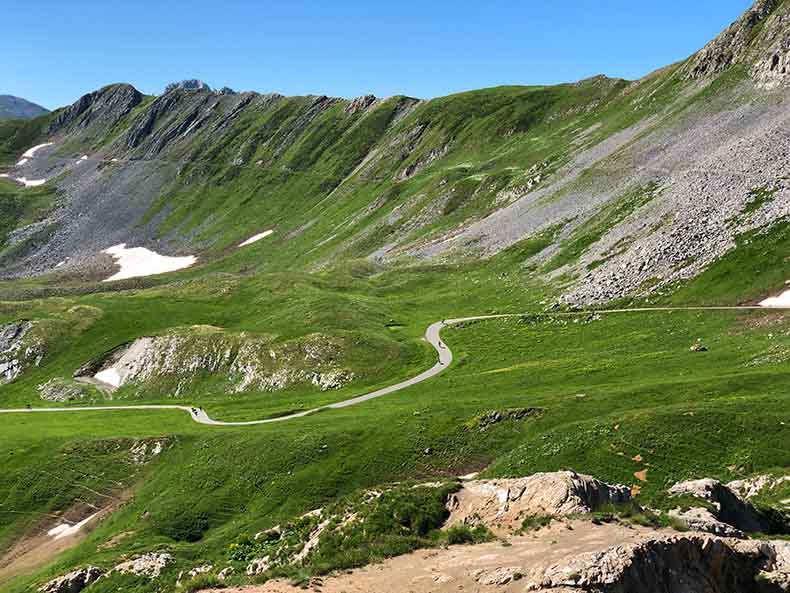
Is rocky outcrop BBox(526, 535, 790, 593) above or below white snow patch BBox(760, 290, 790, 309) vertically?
above

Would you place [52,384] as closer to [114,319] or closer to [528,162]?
[114,319]

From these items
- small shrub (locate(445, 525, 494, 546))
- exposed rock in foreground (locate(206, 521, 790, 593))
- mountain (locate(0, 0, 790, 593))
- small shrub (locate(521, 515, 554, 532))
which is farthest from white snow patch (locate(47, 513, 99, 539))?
small shrub (locate(521, 515, 554, 532))

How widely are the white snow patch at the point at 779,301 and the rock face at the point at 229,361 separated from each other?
5223cm

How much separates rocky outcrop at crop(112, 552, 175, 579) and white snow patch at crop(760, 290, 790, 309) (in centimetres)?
7007

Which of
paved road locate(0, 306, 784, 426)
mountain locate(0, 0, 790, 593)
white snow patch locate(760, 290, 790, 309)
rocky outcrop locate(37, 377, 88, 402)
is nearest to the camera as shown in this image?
mountain locate(0, 0, 790, 593)

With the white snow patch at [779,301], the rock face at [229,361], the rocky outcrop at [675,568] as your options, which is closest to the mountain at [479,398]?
the rocky outcrop at [675,568]

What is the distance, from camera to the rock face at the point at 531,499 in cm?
2602

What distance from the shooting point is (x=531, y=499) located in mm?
27062

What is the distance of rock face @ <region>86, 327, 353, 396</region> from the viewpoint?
89.1 metres

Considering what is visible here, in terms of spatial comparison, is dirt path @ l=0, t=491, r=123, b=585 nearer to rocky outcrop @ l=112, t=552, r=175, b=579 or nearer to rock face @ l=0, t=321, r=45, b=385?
rocky outcrop @ l=112, t=552, r=175, b=579

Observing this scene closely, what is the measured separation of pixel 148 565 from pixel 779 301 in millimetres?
72454

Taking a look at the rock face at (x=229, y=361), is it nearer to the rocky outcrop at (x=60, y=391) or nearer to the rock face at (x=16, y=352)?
the rocky outcrop at (x=60, y=391)

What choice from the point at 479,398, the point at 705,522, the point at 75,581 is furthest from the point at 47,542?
the point at 705,522

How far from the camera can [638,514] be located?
25.1m
